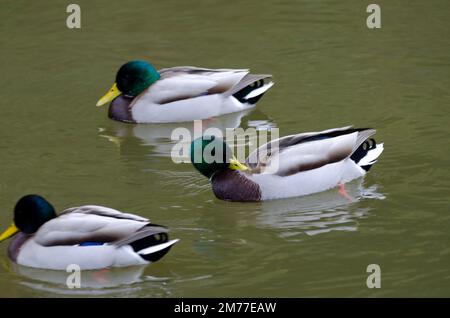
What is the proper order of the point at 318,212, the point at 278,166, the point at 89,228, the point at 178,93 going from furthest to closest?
the point at 178,93 < the point at 278,166 < the point at 318,212 < the point at 89,228

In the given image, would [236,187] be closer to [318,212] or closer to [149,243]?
[318,212]

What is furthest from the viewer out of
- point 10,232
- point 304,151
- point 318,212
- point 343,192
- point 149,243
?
point 343,192

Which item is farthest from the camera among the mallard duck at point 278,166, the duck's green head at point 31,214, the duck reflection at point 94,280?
the mallard duck at point 278,166

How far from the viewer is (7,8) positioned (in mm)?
15461

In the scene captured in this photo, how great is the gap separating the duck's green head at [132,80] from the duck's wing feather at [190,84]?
8cm

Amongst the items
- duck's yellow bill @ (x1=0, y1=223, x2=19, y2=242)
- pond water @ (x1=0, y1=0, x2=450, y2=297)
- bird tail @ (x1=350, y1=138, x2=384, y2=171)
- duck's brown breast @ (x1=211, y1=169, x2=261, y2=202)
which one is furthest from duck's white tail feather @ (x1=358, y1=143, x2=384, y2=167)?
duck's yellow bill @ (x1=0, y1=223, x2=19, y2=242)

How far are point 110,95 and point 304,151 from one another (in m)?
3.25

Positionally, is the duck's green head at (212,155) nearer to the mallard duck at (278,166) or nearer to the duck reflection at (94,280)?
the mallard duck at (278,166)

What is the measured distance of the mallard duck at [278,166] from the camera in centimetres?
967

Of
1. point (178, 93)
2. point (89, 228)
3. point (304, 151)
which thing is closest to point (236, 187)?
point (304, 151)

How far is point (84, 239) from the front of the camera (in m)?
8.13

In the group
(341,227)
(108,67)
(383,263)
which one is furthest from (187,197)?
(108,67)

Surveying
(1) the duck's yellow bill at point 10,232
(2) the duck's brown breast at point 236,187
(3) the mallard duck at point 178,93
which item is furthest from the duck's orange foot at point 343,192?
(1) the duck's yellow bill at point 10,232

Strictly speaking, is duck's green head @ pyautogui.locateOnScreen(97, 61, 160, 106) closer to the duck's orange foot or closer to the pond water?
the pond water
